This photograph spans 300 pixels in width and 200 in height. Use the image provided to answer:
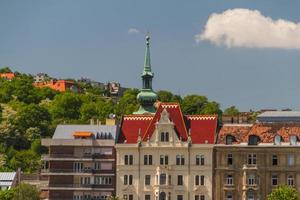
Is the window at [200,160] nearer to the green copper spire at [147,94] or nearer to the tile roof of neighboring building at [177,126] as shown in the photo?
the tile roof of neighboring building at [177,126]

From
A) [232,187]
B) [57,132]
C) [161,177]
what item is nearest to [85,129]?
[57,132]

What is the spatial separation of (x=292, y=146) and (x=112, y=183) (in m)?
26.6

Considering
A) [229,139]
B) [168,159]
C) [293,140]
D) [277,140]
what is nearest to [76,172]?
[168,159]

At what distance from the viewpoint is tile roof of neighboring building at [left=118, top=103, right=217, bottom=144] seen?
156 metres

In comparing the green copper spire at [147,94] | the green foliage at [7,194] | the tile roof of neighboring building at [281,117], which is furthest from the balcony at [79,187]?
the green copper spire at [147,94]

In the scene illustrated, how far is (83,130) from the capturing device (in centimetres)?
16100

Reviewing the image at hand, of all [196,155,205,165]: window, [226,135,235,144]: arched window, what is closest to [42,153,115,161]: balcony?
[196,155,205,165]: window

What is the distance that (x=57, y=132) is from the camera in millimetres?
161125

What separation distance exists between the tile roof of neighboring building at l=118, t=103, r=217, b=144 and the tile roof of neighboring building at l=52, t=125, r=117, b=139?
1.69 metres

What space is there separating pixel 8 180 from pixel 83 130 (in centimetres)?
2987

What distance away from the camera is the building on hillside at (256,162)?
151 m

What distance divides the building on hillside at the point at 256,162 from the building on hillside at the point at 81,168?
52.2 feet

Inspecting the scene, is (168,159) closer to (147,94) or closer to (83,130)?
(83,130)

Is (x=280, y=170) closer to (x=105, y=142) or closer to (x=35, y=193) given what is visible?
(x=105, y=142)
